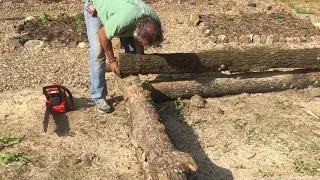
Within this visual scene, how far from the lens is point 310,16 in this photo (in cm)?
1025

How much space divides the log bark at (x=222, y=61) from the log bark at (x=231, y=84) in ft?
0.72

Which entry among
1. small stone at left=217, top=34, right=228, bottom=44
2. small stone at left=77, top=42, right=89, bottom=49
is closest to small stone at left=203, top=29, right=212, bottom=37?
small stone at left=217, top=34, right=228, bottom=44

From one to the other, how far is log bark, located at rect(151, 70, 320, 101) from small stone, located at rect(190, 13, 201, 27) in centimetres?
294

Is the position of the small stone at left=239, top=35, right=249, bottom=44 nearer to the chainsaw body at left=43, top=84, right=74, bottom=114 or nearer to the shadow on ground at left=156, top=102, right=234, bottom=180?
the shadow on ground at left=156, top=102, right=234, bottom=180

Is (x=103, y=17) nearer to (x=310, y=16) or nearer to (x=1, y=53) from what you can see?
(x=1, y=53)

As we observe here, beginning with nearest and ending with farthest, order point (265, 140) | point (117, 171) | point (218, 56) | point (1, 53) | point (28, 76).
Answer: point (117, 171)
point (265, 140)
point (218, 56)
point (28, 76)
point (1, 53)

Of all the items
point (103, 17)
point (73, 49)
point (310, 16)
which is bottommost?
point (310, 16)

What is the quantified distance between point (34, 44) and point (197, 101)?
361cm

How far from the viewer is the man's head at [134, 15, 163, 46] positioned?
194 inches

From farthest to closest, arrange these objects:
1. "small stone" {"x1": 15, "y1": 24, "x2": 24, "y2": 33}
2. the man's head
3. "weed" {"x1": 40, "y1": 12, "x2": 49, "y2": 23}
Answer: "weed" {"x1": 40, "y1": 12, "x2": 49, "y2": 23} → "small stone" {"x1": 15, "y1": 24, "x2": 24, "y2": 33} → the man's head

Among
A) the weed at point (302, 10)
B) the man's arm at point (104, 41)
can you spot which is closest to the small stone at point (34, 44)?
the man's arm at point (104, 41)

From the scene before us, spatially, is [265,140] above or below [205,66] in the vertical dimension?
below

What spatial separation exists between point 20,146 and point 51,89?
95 centimetres

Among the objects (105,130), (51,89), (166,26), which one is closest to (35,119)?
(51,89)
